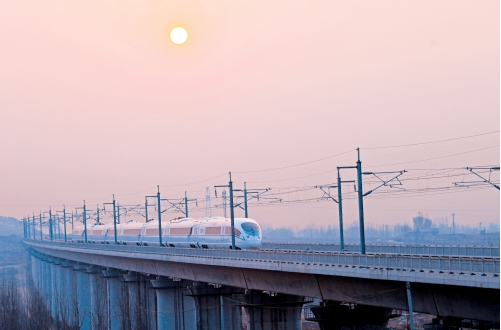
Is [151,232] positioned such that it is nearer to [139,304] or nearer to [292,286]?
[139,304]

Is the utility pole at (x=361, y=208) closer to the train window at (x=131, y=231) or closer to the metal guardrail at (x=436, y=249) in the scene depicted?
the metal guardrail at (x=436, y=249)

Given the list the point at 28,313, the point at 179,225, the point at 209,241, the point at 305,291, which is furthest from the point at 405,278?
the point at 28,313

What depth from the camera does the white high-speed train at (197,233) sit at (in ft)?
210

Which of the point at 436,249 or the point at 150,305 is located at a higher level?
the point at 436,249

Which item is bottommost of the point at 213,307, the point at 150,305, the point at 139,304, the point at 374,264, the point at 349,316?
the point at 150,305

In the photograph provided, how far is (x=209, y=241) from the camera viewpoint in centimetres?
6806

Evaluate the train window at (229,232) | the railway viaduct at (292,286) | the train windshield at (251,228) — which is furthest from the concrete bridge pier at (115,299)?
the train windshield at (251,228)

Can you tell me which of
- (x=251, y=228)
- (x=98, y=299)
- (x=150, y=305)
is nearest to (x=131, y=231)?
(x=98, y=299)

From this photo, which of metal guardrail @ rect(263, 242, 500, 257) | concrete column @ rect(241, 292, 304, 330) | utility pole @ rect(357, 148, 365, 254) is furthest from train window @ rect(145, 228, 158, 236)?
utility pole @ rect(357, 148, 365, 254)

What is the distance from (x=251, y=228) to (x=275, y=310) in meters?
18.0

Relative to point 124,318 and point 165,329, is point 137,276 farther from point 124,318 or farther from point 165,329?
point 165,329

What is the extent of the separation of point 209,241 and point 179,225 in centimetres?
966

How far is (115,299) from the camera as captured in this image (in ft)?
294

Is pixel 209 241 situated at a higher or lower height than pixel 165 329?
higher
